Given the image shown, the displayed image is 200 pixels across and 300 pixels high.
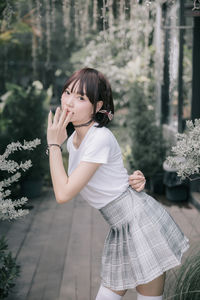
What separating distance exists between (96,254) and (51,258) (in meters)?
0.41

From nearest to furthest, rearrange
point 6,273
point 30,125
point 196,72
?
point 6,273 < point 196,72 < point 30,125

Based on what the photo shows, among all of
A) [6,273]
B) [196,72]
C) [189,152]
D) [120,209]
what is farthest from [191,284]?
[196,72]

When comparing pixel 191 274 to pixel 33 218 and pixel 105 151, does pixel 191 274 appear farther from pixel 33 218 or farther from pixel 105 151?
pixel 33 218

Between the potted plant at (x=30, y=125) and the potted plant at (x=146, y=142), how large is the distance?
133cm

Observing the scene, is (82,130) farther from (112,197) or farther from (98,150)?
(112,197)

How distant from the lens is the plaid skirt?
1807mm

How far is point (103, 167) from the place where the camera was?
1845 millimetres

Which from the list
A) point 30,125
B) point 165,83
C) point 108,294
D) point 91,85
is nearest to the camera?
point 91,85

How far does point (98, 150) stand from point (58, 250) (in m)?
2.44

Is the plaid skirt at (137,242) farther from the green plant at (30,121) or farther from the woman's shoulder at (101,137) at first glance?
the green plant at (30,121)

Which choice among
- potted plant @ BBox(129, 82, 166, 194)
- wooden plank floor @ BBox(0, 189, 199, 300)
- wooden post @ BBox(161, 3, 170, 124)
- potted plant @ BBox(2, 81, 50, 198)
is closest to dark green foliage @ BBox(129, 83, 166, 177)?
potted plant @ BBox(129, 82, 166, 194)

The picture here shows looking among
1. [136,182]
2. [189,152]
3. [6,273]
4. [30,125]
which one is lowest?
[6,273]

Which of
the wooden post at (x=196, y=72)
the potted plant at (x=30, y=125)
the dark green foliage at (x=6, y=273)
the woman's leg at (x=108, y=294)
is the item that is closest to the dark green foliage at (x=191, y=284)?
the woman's leg at (x=108, y=294)

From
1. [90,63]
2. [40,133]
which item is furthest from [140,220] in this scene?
[90,63]
